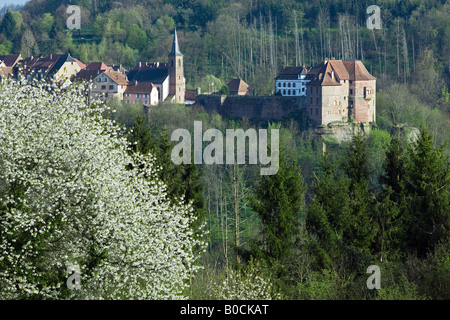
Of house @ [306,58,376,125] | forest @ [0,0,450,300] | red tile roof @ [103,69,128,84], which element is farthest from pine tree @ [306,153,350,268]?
red tile roof @ [103,69,128,84]

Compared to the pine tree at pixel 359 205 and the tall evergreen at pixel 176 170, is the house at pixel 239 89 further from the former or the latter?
the pine tree at pixel 359 205

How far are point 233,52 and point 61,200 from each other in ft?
210

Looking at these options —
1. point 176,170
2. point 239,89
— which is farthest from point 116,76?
point 176,170

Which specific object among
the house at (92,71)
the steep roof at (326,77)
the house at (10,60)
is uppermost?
the house at (10,60)

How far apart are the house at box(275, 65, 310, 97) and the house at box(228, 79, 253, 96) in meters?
3.67

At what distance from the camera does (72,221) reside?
642 inches

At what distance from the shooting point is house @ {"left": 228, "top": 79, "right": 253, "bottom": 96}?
65.8 metres

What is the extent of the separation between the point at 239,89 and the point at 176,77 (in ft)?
20.1

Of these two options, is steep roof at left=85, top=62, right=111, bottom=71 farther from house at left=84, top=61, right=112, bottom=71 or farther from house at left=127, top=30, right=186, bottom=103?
house at left=127, top=30, right=186, bottom=103

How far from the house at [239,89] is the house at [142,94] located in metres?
6.12

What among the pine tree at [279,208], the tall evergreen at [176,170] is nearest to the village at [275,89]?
the tall evergreen at [176,170]

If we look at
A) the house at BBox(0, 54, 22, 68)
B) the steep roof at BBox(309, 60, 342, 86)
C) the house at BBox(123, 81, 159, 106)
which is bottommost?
the house at BBox(123, 81, 159, 106)

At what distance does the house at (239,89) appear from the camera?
65750 millimetres

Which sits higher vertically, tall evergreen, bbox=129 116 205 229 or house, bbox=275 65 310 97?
house, bbox=275 65 310 97
